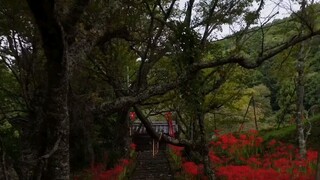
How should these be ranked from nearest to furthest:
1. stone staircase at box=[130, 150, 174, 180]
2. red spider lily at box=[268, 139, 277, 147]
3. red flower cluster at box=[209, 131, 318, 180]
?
red flower cluster at box=[209, 131, 318, 180]
stone staircase at box=[130, 150, 174, 180]
red spider lily at box=[268, 139, 277, 147]

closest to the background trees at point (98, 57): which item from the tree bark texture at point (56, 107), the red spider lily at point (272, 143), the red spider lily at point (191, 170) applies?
the tree bark texture at point (56, 107)

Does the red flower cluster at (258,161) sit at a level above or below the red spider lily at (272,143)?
below

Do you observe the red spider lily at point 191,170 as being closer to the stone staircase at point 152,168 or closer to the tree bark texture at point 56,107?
the stone staircase at point 152,168

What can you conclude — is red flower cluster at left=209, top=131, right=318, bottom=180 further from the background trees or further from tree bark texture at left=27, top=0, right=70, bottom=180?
tree bark texture at left=27, top=0, right=70, bottom=180

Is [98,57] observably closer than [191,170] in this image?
No

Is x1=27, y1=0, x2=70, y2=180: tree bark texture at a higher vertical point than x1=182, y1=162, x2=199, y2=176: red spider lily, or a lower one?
higher

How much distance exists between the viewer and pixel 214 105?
16266 mm

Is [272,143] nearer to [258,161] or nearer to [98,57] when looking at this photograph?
[258,161]

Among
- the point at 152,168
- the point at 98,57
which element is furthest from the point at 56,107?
the point at 152,168

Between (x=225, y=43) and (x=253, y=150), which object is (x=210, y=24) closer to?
(x=225, y=43)

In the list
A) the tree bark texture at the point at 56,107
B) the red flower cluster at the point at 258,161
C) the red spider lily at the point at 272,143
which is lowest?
the red flower cluster at the point at 258,161

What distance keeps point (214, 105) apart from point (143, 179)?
176 inches

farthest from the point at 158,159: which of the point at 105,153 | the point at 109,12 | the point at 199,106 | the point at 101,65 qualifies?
the point at 109,12

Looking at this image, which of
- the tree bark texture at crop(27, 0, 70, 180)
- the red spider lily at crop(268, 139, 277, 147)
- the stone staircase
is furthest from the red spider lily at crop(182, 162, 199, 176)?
the tree bark texture at crop(27, 0, 70, 180)
